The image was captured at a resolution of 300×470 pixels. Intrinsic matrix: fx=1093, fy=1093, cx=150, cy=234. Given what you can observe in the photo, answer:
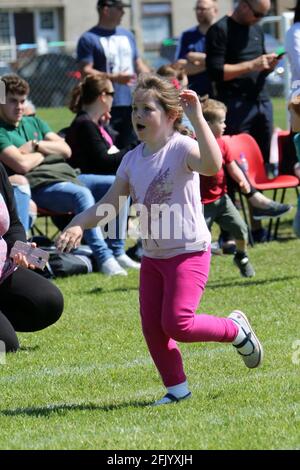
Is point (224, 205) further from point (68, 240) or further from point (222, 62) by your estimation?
point (68, 240)

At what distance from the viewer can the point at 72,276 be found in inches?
386

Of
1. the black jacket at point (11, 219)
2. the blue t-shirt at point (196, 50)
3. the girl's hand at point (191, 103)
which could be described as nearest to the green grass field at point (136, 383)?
the black jacket at point (11, 219)

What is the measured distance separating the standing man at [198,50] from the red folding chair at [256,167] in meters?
1.06

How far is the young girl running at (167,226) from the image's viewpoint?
211 inches

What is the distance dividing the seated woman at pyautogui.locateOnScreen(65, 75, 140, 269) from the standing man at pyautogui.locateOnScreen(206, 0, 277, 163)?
147cm

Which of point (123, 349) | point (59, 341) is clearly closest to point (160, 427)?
point (123, 349)

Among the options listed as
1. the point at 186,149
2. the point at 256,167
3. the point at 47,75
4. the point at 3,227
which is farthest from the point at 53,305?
the point at 47,75

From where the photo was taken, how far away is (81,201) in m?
9.90

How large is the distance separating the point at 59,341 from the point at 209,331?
202 centimetres

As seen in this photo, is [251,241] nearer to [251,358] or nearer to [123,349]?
[123,349]

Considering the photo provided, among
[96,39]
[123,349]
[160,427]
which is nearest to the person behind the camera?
[160,427]

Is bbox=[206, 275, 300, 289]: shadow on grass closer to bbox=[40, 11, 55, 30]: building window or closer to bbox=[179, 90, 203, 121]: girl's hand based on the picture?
bbox=[179, 90, 203, 121]: girl's hand

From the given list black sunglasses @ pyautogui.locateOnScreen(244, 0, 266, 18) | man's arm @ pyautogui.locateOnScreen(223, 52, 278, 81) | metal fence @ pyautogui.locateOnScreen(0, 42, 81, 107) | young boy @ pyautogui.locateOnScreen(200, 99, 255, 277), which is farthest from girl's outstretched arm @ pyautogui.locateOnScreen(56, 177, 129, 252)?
metal fence @ pyautogui.locateOnScreen(0, 42, 81, 107)

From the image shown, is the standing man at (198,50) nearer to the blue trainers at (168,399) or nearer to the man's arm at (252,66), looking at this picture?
the man's arm at (252,66)
